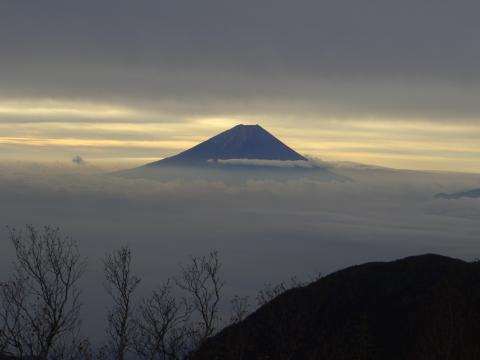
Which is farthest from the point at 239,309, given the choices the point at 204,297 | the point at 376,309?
the point at 376,309

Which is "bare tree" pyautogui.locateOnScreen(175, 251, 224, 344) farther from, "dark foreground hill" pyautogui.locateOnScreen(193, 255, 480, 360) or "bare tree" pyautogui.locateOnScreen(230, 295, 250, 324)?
"dark foreground hill" pyautogui.locateOnScreen(193, 255, 480, 360)

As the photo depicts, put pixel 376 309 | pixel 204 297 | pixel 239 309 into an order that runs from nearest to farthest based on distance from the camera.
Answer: pixel 239 309
pixel 204 297
pixel 376 309

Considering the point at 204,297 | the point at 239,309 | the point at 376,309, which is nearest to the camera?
the point at 239,309

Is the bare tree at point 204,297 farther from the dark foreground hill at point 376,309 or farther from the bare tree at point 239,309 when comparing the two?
the dark foreground hill at point 376,309

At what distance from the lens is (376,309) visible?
2783 inches

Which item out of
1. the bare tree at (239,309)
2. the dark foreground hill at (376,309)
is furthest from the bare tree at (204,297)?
the dark foreground hill at (376,309)

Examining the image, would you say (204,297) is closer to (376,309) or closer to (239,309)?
(239,309)

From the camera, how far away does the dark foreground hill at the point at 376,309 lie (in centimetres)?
5469

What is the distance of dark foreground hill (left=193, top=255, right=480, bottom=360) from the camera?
2153 inches

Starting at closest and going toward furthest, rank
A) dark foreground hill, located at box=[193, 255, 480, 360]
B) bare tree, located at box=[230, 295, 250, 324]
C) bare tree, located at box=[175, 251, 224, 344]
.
→ bare tree, located at box=[175, 251, 224, 344] < bare tree, located at box=[230, 295, 250, 324] < dark foreground hill, located at box=[193, 255, 480, 360]

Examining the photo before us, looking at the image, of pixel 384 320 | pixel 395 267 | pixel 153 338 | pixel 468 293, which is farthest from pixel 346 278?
pixel 153 338

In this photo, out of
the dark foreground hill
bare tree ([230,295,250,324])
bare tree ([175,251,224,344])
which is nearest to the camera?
bare tree ([175,251,224,344])

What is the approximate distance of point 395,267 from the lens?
8012cm

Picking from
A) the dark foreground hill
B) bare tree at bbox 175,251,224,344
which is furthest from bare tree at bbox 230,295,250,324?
the dark foreground hill
